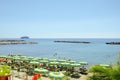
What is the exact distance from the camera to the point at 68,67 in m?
22.9

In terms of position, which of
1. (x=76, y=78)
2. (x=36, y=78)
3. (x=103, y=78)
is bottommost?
(x=76, y=78)

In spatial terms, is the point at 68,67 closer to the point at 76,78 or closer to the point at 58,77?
the point at 76,78

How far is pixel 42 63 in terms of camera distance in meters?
24.9

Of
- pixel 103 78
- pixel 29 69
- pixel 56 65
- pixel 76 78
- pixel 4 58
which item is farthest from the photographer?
pixel 4 58

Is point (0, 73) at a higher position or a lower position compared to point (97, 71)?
lower

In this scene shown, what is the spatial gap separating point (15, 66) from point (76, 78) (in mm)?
8597

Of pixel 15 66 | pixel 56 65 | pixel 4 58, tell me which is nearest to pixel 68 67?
pixel 56 65

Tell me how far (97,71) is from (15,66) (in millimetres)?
19210

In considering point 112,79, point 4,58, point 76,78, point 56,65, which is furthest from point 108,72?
point 4,58

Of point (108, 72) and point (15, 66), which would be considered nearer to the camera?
point (108, 72)

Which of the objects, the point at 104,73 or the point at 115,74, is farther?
the point at 104,73

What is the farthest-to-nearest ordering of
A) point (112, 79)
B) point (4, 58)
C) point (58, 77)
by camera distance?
1. point (4, 58)
2. point (58, 77)
3. point (112, 79)

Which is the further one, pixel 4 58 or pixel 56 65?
pixel 4 58

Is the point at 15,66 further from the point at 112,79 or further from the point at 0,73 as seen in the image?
the point at 112,79
